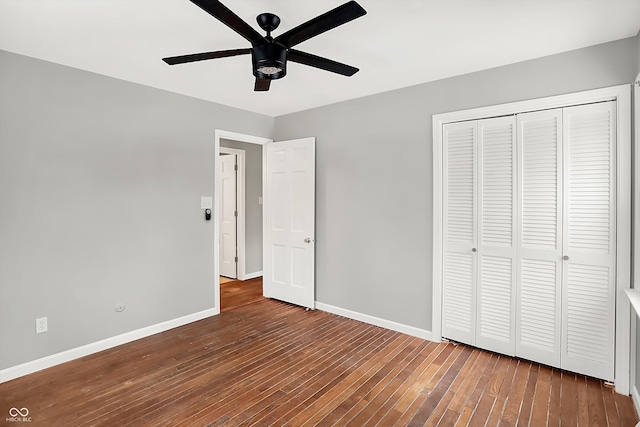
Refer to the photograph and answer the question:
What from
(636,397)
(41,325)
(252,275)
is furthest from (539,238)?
(252,275)

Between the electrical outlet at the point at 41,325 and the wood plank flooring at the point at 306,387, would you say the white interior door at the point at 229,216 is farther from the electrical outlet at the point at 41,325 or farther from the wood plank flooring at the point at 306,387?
the electrical outlet at the point at 41,325

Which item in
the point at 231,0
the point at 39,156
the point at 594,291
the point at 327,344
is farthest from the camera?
the point at 327,344

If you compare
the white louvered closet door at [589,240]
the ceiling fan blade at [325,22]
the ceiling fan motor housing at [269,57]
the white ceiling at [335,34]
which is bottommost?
the white louvered closet door at [589,240]

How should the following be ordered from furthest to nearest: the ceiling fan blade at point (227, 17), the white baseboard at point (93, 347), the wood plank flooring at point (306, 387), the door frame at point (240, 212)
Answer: the door frame at point (240, 212) < the white baseboard at point (93, 347) < the wood plank flooring at point (306, 387) < the ceiling fan blade at point (227, 17)

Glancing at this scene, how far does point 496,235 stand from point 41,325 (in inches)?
152

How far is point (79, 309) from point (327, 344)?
2224 millimetres

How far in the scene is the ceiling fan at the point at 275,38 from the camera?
1572mm

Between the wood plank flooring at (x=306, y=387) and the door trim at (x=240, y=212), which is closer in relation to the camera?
the wood plank flooring at (x=306, y=387)

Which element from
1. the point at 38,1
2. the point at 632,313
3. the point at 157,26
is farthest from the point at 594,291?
the point at 38,1

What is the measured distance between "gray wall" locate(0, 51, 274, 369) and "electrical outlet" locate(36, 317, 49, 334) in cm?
5

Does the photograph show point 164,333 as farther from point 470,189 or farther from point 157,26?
point 470,189

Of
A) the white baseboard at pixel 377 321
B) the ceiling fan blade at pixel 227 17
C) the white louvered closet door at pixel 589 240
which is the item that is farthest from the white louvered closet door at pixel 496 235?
the ceiling fan blade at pixel 227 17

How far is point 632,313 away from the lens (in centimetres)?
237

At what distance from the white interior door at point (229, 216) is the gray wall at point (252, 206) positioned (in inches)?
8.1
